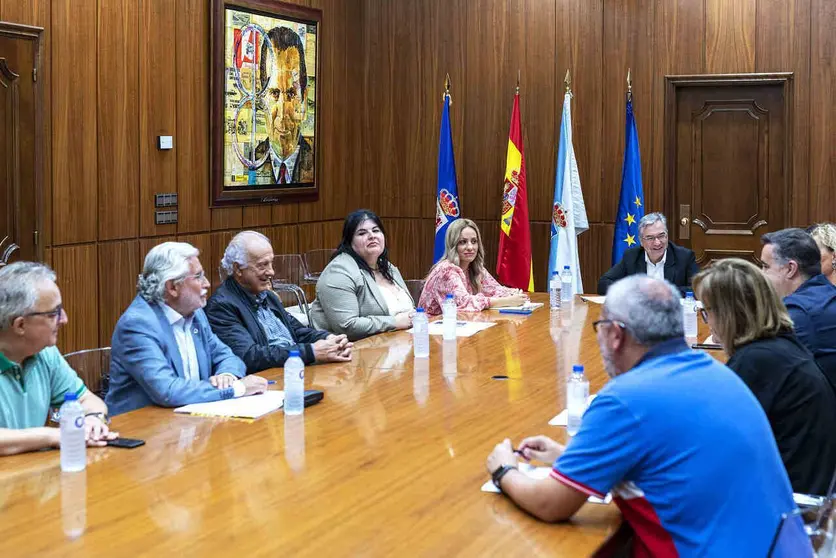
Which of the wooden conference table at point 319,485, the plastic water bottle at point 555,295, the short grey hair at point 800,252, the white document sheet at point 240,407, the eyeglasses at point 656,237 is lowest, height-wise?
the wooden conference table at point 319,485

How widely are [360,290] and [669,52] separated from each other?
4.26m

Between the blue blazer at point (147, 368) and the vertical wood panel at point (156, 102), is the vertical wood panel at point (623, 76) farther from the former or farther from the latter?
the blue blazer at point (147, 368)

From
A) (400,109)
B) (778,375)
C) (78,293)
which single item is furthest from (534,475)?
(400,109)

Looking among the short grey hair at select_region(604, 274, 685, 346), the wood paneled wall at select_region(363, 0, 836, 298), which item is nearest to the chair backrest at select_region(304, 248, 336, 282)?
the wood paneled wall at select_region(363, 0, 836, 298)

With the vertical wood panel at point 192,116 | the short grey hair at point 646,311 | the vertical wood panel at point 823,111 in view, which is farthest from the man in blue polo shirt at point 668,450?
the vertical wood panel at point 823,111

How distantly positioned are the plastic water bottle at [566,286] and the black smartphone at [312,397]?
2899mm

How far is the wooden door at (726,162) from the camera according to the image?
8.66 meters

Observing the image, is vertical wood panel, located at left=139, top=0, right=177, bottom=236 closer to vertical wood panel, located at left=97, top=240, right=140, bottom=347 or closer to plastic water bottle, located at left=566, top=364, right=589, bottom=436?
vertical wood panel, located at left=97, top=240, right=140, bottom=347

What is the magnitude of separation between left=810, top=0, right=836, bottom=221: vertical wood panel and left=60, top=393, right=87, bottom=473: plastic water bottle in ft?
22.9

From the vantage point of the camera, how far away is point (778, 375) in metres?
3.13

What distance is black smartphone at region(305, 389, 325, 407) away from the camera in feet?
12.2

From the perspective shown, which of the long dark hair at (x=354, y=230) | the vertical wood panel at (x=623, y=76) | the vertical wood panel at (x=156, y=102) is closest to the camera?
the long dark hair at (x=354, y=230)

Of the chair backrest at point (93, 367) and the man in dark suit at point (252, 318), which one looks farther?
the man in dark suit at point (252, 318)

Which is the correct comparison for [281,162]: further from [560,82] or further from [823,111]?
[823,111]
